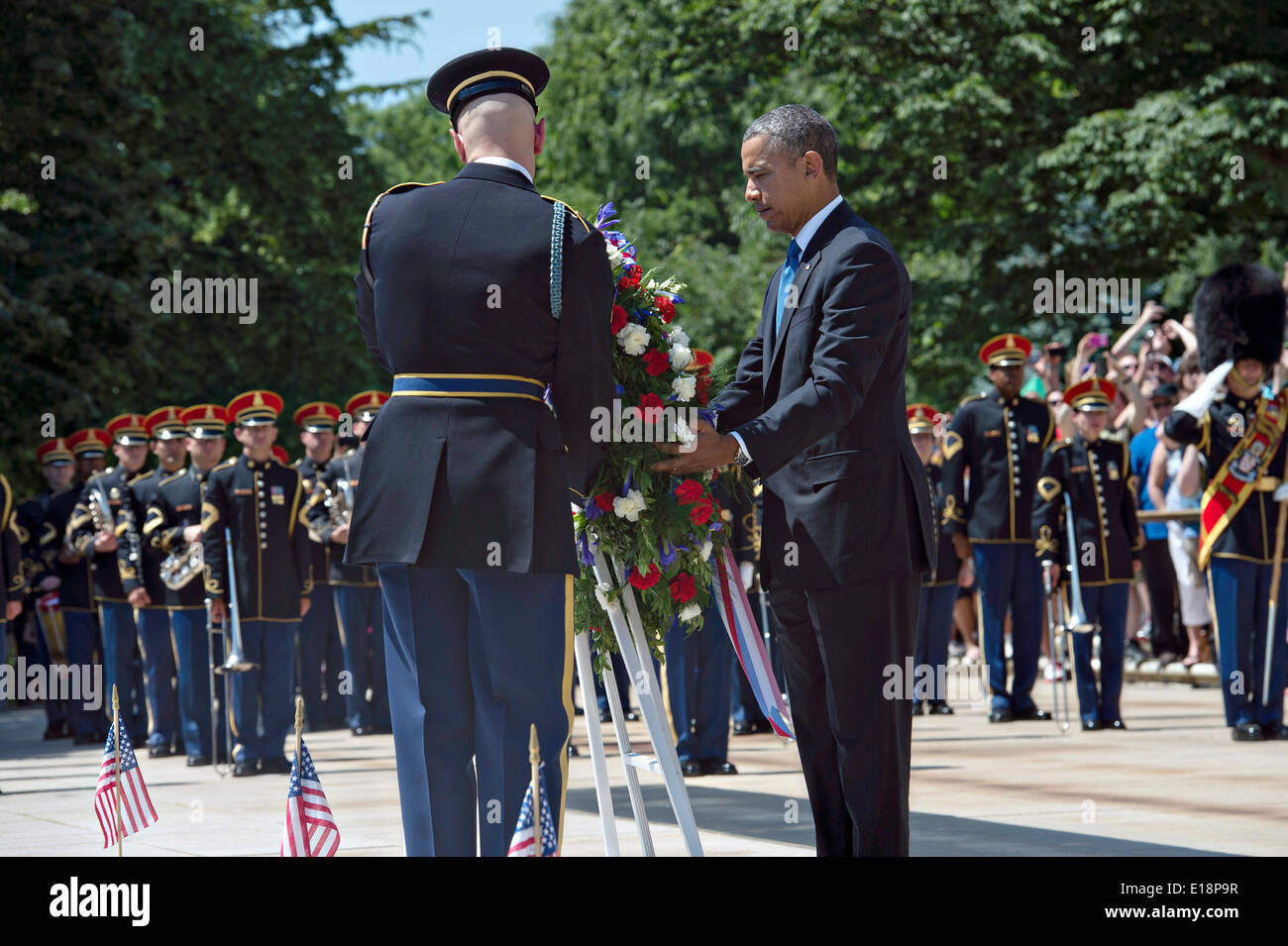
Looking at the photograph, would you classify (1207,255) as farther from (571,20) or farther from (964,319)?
(571,20)

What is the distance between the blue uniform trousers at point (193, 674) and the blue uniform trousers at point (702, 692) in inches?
136

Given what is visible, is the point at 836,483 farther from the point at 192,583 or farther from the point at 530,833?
the point at 192,583

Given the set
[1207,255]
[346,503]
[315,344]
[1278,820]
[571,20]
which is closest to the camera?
[1278,820]

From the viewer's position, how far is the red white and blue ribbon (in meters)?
5.37

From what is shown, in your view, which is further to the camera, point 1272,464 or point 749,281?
point 749,281

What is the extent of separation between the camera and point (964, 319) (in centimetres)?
2522

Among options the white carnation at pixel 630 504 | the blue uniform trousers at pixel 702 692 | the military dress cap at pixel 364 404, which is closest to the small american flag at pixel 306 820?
the white carnation at pixel 630 504

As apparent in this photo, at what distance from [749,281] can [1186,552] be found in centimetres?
1882

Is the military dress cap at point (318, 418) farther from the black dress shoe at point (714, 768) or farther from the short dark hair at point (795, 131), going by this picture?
the short dark hair at point (795, 131)

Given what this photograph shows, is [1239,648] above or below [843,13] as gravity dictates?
below

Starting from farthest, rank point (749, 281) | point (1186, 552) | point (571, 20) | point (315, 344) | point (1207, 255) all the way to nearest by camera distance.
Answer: point (571, 20)
point (749, 281)
point (315, 344)
point (1207, 255)
point (1186, 552)

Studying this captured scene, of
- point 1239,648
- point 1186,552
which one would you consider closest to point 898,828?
point 1239,648

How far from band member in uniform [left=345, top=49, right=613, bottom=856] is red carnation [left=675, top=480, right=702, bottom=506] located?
866mm

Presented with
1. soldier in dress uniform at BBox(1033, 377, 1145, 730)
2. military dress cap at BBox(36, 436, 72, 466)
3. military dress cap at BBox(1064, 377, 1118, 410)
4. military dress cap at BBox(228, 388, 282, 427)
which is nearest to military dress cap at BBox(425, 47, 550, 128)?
military dress cap at BBox(228, 388, 282, 427)
